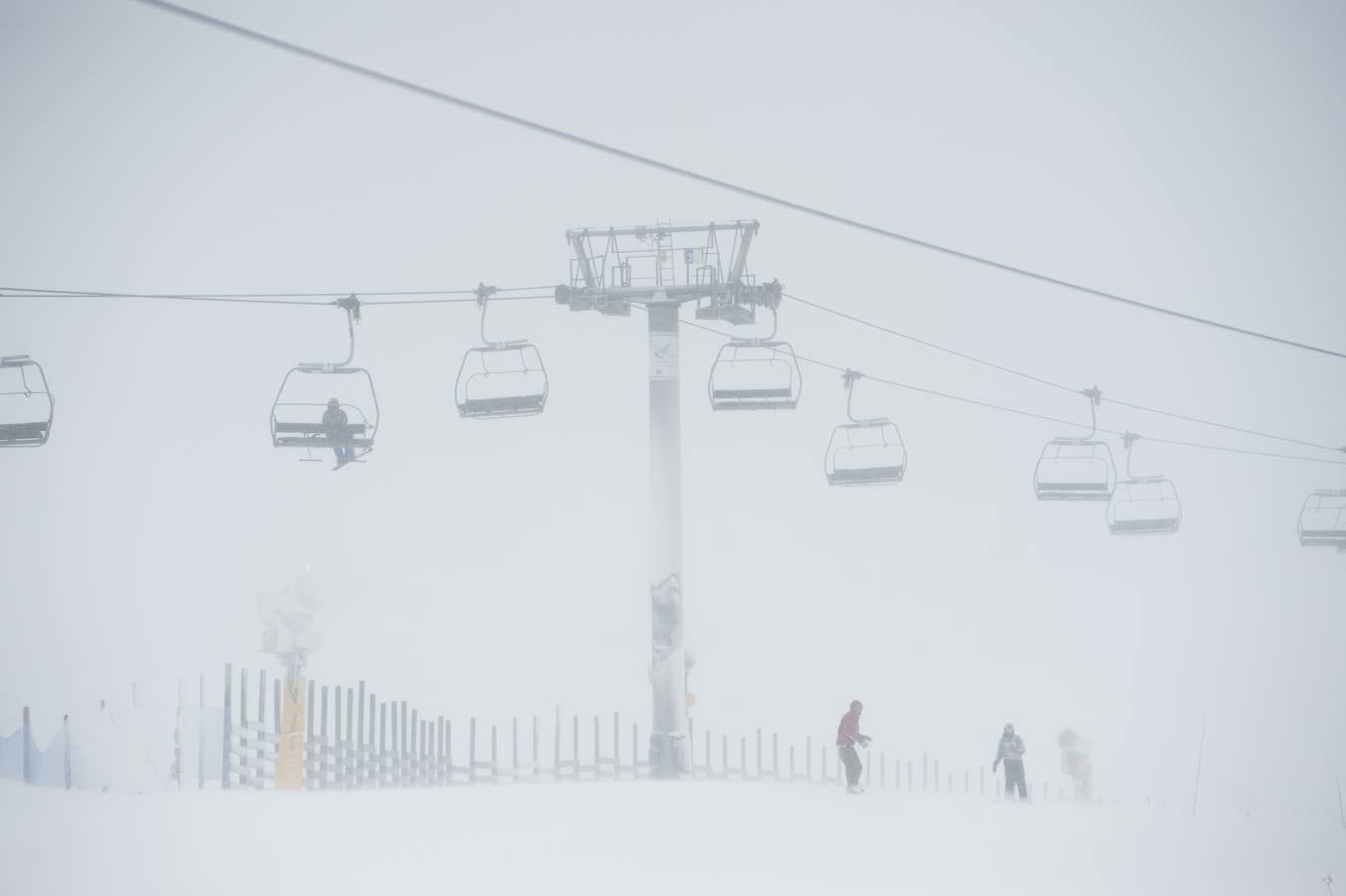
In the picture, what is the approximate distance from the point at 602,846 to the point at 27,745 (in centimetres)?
1052

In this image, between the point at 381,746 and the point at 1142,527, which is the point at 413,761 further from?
the point at 1142,527

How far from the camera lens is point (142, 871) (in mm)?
12234

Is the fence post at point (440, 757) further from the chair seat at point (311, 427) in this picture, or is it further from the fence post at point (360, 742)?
the chair seat at point (311, 427)

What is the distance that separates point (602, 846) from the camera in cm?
1372

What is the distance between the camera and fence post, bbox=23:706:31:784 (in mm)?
18641

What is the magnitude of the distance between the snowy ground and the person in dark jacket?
236 centimetres

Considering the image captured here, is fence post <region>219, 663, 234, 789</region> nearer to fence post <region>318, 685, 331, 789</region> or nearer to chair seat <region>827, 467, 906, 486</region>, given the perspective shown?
fence post <region>318, 685, 331, 789</region>

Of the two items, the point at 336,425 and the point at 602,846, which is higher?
the point at 336,425

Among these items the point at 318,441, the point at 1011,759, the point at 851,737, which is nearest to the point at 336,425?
the point at 318,441

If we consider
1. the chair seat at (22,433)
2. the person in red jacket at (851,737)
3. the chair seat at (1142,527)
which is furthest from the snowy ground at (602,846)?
the chair seat at (1142,527)

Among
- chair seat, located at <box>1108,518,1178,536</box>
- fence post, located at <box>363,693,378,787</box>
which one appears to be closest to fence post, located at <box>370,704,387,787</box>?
fence post, located at <box>363,693,378,787</box>

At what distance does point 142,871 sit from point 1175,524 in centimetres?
1655

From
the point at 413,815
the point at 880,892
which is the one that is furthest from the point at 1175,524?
the point at 413,815

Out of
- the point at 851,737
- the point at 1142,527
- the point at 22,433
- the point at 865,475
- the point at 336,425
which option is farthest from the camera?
the point at 1142,527
